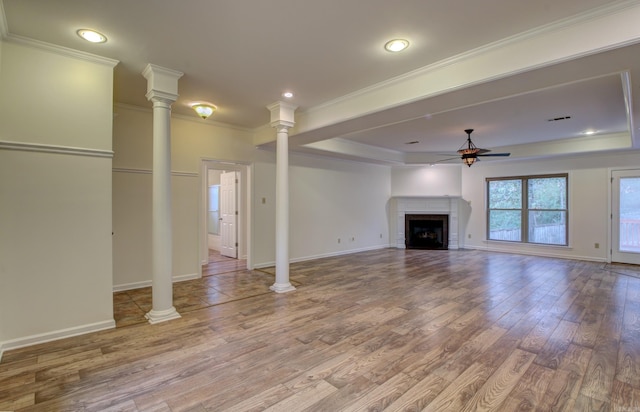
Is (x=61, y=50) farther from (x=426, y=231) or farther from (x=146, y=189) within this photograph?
(x=426, y=231)

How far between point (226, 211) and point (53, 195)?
483cm

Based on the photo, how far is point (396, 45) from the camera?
116 inches

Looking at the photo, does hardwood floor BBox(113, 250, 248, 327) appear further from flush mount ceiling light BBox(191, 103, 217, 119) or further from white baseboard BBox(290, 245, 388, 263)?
flush mount ceiling light BBox(191, 103, 217, 119)

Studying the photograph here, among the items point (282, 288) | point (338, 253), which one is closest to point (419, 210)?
point (338, 253)

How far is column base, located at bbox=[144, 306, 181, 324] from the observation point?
11.4 ft

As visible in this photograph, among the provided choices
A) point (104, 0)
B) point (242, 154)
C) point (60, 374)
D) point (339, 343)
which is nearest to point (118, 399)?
point (60, 374)

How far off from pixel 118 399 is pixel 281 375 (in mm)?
1124

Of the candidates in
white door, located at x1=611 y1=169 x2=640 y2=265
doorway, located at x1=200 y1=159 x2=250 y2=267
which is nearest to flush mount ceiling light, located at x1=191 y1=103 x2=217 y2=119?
doorway, located at x1=200 y1=159 x2=250 y2=267

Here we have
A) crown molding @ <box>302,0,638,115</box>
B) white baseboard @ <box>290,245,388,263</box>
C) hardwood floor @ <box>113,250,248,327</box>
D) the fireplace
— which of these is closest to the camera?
crown molding @ <box>302,0,638,115</box>

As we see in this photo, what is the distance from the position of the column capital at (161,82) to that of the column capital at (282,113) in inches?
56.4

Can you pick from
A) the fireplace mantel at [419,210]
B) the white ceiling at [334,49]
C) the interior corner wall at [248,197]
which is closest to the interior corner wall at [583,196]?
the fireplace mantel at [419,210]

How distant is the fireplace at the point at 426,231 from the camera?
30.1 feet

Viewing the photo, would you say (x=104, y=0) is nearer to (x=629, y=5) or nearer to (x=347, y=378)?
(x=347, y=378)

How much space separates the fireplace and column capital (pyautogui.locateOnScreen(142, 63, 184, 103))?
7.45 m
